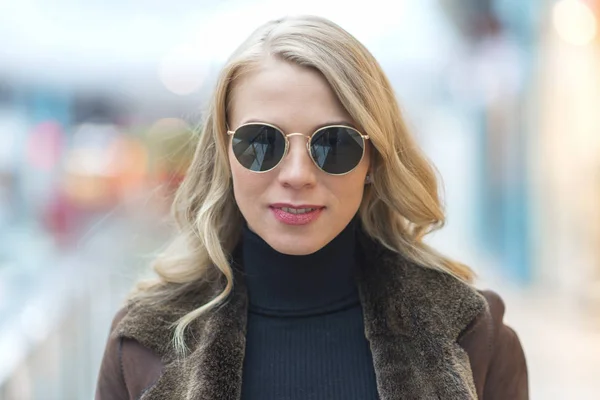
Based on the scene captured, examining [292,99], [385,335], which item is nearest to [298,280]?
[385,335]

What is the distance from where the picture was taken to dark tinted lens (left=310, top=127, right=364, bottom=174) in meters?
1.59

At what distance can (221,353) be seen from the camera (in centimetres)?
167

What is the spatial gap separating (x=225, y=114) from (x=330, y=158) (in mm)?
359

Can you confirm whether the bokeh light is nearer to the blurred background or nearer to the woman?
the blurred background

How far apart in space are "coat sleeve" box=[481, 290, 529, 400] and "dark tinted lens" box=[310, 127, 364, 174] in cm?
61

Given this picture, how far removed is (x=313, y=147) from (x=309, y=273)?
403mm

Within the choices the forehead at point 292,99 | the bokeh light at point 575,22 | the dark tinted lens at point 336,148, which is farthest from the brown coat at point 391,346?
the bokeh light at point 575,22

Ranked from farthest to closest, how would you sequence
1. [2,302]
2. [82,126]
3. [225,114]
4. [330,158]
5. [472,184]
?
[82,126]
[472,184]
[2,302]
[225,114]
[330,158]

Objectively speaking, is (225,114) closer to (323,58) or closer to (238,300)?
(323,58)

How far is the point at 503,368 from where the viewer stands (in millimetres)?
1739

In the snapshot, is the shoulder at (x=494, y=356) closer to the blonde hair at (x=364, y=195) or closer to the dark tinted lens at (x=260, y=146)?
the blonde hair at (x=364, y=195)

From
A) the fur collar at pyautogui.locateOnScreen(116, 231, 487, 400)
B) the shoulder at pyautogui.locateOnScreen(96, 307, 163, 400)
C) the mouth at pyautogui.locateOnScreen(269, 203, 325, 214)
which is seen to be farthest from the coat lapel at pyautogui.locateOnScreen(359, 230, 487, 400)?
the shoulder at pyautogui.locateOnScreen(96, 307, 163, 400)

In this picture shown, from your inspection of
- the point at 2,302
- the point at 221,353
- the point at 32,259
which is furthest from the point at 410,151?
the point at 32,259

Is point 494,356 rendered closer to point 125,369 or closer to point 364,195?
point 364,195
